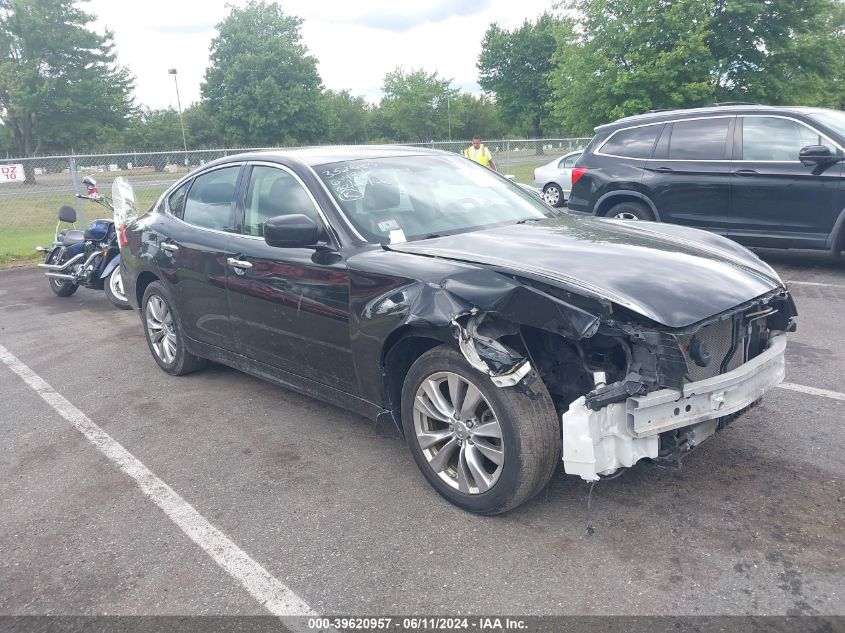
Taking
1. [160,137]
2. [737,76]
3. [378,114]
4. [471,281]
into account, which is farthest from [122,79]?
[471,281]

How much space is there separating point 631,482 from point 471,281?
1.34 m

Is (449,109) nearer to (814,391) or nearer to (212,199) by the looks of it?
(212,199)

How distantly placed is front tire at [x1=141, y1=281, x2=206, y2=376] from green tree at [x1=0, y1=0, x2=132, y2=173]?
4486 cm

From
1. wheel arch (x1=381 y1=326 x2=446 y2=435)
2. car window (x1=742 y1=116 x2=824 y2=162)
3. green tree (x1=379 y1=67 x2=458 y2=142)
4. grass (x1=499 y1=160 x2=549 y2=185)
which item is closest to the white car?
grass (x1=499 y1=160 x2=549 y2=185)

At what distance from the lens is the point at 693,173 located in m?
8.42

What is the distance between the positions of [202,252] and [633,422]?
3.21 meters

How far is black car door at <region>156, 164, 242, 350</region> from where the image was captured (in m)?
4.75

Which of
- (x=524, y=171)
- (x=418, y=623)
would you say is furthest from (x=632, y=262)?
(x=524, y=171)

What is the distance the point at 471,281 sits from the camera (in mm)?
3148

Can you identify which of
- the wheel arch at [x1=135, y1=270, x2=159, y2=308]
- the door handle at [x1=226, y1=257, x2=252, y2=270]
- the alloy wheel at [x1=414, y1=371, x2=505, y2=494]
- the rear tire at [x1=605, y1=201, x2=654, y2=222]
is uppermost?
the door handle at [x1=226, y1=257, x2=252, y2=270]

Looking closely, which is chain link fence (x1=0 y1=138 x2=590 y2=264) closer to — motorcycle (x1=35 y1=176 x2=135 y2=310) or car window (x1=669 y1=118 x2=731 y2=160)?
motorcycle (x1=35 y1=176 x2=135 y2=310)

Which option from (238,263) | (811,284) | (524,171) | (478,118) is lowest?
(811,284)

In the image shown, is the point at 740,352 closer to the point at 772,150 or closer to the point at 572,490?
the point at 572,490

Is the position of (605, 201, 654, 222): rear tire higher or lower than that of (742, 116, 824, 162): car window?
lower
